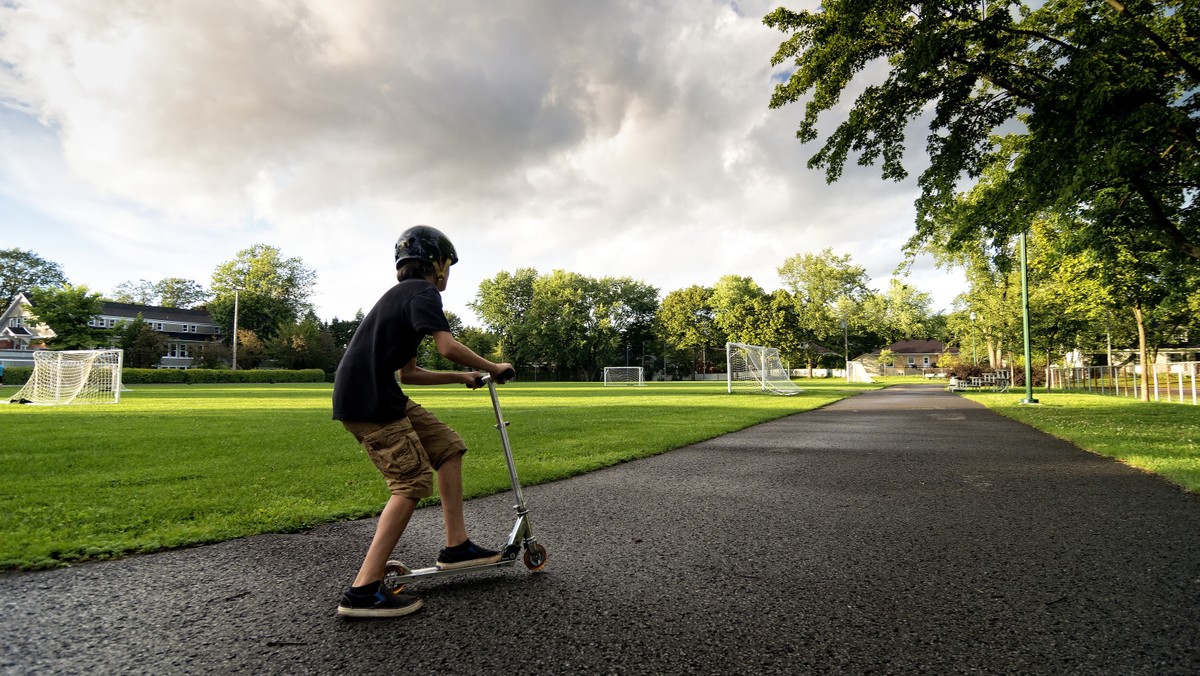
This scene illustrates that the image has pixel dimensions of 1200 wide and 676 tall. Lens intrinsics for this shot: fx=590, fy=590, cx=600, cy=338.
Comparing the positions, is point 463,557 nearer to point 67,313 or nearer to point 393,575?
point 393,575

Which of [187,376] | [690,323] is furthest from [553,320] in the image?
[187,376]

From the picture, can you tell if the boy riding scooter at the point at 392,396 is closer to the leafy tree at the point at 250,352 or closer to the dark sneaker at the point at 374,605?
the dark sneaker at the point at 374,605

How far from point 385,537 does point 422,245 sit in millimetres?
1564

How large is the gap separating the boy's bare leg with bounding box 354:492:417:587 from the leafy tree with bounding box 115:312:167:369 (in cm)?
6883

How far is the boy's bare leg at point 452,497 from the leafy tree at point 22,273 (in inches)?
3693

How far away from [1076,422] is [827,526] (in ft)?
42.1

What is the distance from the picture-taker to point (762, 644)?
2590 mm

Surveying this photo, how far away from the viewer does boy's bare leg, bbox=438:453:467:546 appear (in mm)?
3355

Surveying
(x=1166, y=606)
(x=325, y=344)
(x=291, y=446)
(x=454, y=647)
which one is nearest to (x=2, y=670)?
(x=454, y=647)

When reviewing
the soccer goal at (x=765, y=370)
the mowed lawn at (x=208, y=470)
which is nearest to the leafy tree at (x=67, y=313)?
the mowed lawn at (x=208, y=470)

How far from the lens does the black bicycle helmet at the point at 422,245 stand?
→ 3258mm

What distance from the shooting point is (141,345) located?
5700cm

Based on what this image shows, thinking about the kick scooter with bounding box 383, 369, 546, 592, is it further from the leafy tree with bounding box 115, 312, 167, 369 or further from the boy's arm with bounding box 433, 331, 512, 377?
the leafy tree with bounding box 115, 312, 167, 369

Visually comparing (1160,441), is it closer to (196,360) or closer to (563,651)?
(563,651)
